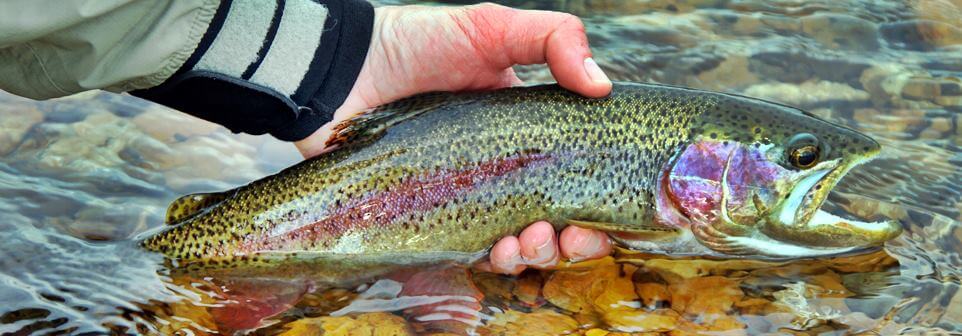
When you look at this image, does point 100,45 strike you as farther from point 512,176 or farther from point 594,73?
point 594,73

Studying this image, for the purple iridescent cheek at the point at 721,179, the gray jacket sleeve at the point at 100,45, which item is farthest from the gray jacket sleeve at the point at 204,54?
the purple iridescent cheek at the point at 721,179

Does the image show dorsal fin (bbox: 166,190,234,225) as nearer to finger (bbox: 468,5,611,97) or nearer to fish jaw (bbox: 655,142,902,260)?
finger (bbox: 468,5,611,97)

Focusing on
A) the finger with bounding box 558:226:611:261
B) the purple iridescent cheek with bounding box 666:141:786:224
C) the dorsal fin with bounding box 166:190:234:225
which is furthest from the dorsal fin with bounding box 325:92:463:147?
the purple iridescent cheek with bounding box 666:141:786:224

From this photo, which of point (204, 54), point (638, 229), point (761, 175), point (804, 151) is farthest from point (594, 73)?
point (204, 54)

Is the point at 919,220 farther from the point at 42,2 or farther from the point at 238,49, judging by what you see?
the point at 42,2

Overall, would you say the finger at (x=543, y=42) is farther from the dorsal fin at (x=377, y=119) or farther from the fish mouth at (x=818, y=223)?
the fish mouth at (x=818, y=223)

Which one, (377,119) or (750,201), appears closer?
(750,201)

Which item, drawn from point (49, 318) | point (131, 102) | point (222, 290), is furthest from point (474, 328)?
point (131, 102)
